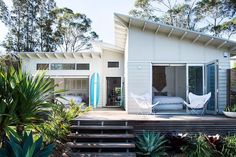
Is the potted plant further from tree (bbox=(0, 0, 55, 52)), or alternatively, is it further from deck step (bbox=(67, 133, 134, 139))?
tree (bbox=(0, 0, 55, 52))

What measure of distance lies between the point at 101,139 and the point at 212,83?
17.3ft

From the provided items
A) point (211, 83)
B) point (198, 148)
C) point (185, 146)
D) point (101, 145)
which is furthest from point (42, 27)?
point (198, 148)

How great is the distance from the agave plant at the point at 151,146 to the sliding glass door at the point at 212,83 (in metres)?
3.92

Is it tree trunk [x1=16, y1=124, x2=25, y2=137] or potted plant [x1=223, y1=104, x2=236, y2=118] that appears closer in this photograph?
tree trunk [x1=16, y1=124, x2=25, y2=137]

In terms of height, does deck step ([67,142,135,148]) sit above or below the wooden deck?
below

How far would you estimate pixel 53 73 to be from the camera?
16594 millimetres

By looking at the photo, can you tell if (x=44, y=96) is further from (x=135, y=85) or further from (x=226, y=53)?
(x=226, y=53)

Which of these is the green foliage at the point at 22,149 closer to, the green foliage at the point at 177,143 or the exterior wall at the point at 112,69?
the green foliage at the point at 177,143

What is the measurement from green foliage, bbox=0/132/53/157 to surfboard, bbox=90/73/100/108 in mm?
11418

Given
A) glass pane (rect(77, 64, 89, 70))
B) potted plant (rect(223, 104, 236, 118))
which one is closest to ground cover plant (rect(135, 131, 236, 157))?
potted plant (rect(223, 104, 236, 118))

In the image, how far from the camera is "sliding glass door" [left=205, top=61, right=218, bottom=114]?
10203 millimetres

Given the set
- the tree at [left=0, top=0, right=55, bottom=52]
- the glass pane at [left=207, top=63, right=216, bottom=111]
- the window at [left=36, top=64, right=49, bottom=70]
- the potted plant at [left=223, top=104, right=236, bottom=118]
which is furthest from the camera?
the tree at [left=0, top=0, right=55, bottom=52]

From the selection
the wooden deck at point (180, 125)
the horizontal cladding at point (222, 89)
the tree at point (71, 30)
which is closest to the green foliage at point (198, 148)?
the wooden deck at point (180, 125)

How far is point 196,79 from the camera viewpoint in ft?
36.0
